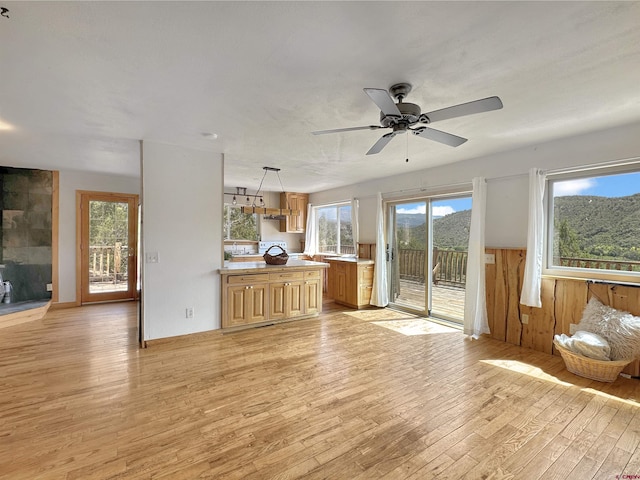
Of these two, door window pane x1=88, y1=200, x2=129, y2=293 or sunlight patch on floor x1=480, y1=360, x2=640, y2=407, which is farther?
door window pane x1=88, y1=200, x2=129, y2=293

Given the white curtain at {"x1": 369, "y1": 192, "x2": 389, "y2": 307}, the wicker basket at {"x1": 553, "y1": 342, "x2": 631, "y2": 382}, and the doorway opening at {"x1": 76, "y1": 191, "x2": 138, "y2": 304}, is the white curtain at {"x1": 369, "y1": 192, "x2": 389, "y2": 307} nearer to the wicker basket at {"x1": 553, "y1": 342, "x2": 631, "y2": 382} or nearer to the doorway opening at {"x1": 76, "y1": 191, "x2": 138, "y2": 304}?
the wicker basket at {"x1": 553, "y1": 342, "x2": 631, "y2": 382}

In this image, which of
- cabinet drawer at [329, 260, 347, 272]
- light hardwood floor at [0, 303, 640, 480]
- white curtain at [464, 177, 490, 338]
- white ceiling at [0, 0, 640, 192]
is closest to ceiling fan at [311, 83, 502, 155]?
white ceiling at [0, 0, 640, 192]

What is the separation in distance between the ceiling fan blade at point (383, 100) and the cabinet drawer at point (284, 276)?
120 inches

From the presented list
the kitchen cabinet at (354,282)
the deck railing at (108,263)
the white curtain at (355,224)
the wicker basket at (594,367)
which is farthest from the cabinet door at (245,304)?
the wicker basket at (594,367)

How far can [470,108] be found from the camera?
77.7 inches

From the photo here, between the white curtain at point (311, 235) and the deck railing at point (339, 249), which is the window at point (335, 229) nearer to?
the deck railing at point (339, 249)

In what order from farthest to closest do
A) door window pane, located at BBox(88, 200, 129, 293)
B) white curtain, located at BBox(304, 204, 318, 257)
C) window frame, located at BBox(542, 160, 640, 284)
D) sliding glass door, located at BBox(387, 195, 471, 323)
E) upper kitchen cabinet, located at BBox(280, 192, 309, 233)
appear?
white curtain, located at BBox(304, 204, 318, 257) < upper kitchen cabinet, located at BBox(280, 192, 309, 233) < door window pane, located at BBox(88, 200, 129, 293) < sliding glass door, located at BBox(387, 195, 471, 323) < window frame, located at BBox(542, 160, 640, 284)

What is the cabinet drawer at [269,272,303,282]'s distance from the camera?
14.9 feet

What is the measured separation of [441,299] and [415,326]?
956 mm

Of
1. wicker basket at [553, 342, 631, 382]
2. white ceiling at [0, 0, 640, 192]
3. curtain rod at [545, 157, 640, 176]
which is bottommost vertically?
wicker basket at [553, 342, 631, 382]

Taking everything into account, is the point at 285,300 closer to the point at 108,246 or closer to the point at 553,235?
the point at 553,235

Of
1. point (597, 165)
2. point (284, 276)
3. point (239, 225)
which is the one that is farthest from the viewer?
point (239, 225)

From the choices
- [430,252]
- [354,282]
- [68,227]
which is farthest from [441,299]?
[68,227]

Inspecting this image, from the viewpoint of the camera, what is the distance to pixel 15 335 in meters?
4.03
